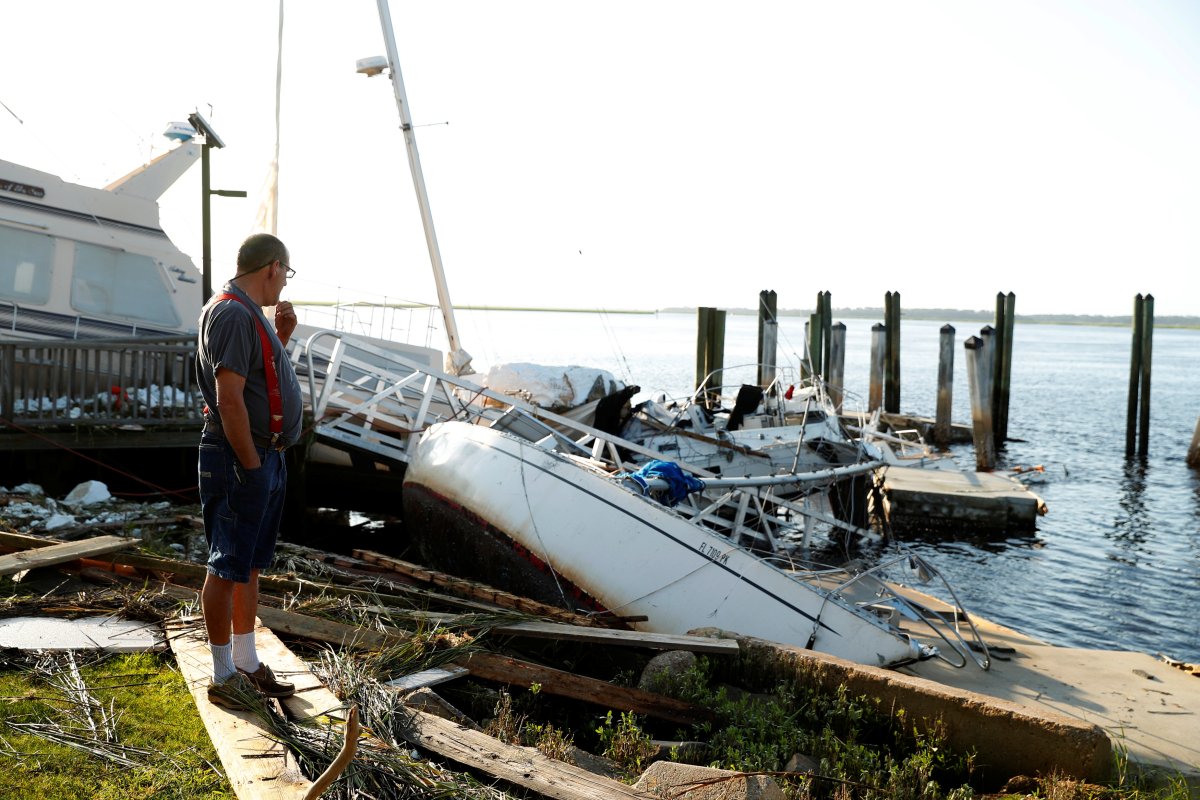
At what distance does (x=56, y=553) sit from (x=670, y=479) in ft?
14.8

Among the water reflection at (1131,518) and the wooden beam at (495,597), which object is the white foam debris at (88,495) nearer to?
the wooden beam at (495,597)

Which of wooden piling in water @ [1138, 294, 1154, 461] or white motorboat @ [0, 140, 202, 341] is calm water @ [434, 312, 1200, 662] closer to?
wooden piling in water @ [1138, 294, 1154, 461]

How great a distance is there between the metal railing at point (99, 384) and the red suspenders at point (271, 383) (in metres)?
7.16

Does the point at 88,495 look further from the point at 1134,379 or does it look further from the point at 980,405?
the point at 1134,379

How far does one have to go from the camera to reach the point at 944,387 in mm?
26375

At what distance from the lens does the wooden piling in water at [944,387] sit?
85.8ft

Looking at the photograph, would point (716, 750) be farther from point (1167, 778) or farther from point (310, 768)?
point (1167, 778)

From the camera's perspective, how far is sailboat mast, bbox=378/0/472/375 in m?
15.0

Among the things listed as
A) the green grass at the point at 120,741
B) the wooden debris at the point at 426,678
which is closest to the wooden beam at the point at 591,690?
the wooden debris at the point at 426,678

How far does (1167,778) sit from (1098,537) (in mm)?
13027

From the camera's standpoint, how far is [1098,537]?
55.9 feet

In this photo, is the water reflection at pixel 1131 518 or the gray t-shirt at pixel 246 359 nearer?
the gray t-shirt at pixel 246 359

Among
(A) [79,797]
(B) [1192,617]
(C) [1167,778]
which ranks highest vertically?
(A) [79,797]

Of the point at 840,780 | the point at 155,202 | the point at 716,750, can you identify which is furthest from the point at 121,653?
the point at 155,202
